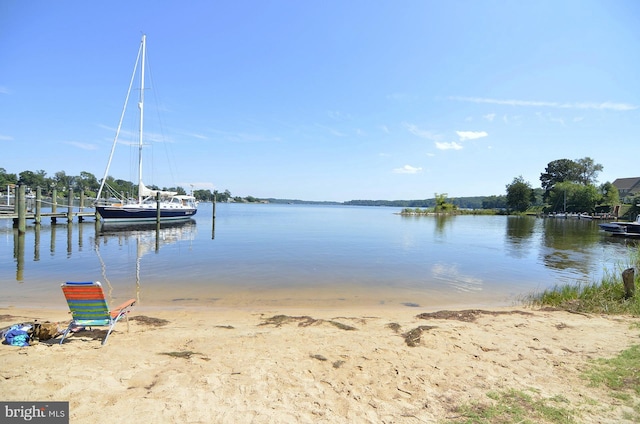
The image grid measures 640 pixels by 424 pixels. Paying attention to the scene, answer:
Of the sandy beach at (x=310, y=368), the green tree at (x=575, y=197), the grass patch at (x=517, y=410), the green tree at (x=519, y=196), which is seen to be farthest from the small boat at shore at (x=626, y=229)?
the green tree at (x=519, y=196)

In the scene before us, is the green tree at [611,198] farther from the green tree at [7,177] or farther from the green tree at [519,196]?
the green tree at [7,177]

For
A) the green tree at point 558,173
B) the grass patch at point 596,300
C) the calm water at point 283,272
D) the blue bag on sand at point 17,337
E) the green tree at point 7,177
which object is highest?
the green tree at point 558,173

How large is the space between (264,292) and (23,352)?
6174 millimetres

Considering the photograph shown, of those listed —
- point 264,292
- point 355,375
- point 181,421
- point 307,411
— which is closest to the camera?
point 181,421

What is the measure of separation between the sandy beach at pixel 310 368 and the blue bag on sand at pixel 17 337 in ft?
0.47

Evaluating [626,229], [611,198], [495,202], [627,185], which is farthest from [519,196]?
[626,229]

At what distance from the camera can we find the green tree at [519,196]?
9875 centimetres

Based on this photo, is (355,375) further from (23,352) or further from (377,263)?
(377,263)

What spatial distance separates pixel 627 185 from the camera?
95875 mm

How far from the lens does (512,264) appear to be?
16.5 m

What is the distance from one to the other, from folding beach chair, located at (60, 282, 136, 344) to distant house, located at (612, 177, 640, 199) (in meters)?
121

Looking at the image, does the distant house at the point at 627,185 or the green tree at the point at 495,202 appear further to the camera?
the green tree at the point at 495,202

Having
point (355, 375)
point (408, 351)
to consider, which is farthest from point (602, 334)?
point (355, 375)

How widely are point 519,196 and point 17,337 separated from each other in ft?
379
